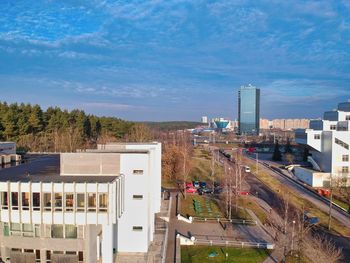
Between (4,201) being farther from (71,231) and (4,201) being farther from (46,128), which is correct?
(46,128)

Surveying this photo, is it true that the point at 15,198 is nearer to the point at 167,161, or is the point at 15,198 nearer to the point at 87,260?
the point at 87,260

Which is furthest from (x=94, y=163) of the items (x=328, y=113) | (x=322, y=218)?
(x=328, y=113)

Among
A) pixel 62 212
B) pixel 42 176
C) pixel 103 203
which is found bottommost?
pixel 62 212

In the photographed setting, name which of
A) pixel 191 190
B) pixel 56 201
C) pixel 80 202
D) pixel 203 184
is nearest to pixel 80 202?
pixel 80 202

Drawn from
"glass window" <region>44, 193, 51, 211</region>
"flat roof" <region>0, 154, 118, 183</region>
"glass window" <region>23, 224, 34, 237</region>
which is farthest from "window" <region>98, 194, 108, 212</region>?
"glass window" <region>23, 224, 34, 237</region>

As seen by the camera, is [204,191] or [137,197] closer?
[137,197]
